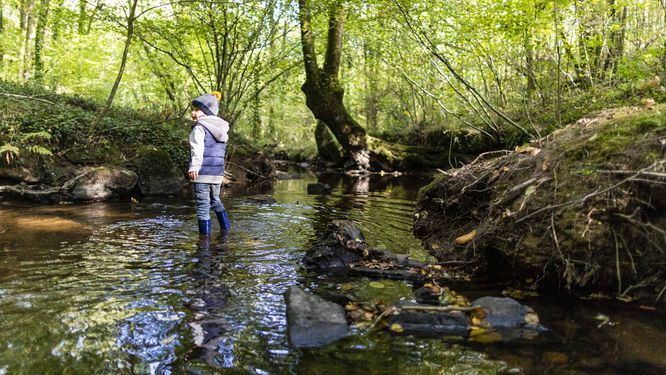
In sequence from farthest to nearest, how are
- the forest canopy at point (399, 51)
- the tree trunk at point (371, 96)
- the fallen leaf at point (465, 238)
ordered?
the tree trunk at point (371, 96) → the forest canopy at point (399, 51) → the fallen leaf at point (465, 238)

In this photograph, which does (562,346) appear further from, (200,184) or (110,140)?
(110,140)

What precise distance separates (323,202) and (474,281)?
7.27 m

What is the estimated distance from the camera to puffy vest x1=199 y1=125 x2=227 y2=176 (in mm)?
7395

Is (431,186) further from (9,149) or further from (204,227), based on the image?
(9,149)

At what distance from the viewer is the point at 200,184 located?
24.3 ft

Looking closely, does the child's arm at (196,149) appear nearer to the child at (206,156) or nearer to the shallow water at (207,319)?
the child at (206,156)

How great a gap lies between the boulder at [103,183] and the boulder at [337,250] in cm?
815

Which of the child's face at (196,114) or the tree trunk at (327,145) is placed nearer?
the child's face at (196,114)

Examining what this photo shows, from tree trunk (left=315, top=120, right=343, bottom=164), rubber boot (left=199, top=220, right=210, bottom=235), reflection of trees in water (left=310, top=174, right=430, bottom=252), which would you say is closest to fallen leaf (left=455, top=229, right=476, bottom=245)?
reflection of trees in water (left=310, top=174, right=430, bottom=252)

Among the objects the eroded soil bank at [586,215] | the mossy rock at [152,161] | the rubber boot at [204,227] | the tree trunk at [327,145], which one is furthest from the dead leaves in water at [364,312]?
the tree trunk at [327,145]

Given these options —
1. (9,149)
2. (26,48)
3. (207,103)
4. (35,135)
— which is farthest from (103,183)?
(26,48)

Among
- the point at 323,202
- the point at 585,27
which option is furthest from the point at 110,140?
the point at 585,27

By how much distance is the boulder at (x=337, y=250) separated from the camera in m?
5.63

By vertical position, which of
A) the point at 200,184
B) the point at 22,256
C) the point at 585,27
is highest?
the point at 585,27
